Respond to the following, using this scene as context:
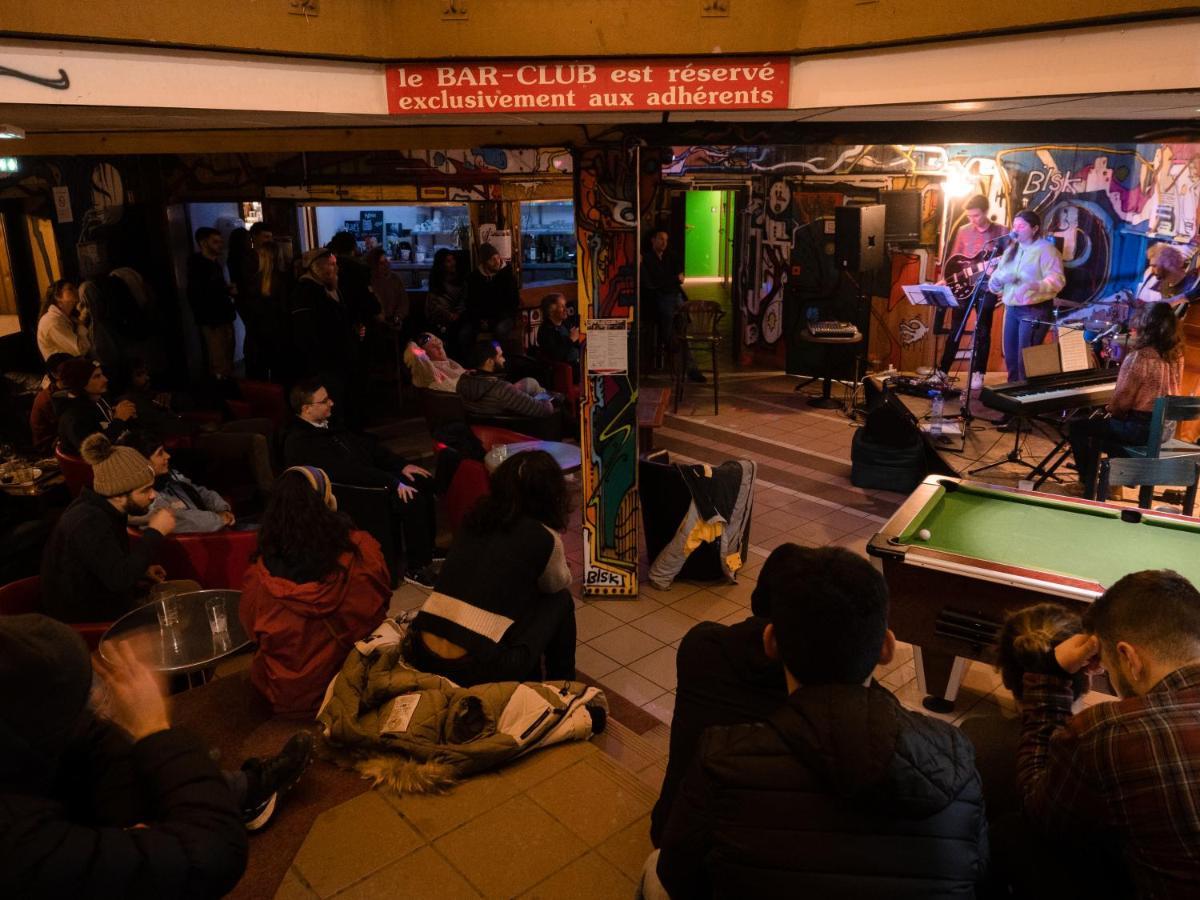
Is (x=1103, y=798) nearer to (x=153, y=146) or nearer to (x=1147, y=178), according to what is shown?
(x=153, y=146)

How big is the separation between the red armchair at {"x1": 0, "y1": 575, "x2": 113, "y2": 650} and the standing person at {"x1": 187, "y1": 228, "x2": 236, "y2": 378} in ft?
16.9

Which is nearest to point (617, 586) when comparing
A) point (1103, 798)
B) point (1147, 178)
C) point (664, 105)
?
point (664, 105)

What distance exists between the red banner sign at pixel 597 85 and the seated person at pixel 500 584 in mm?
1488

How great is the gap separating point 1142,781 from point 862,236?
899cm

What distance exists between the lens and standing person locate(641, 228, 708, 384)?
35.2ft

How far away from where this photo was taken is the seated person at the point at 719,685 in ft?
7.75

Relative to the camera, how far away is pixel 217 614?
391cm

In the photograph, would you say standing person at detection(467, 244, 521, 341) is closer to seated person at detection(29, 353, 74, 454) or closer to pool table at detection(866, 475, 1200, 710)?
seated person at detection(29, 353, 74, 454)

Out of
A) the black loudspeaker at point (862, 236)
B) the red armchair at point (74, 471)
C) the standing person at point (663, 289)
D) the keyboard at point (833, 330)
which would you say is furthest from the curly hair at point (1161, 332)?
the red armchair at point (74, 471)

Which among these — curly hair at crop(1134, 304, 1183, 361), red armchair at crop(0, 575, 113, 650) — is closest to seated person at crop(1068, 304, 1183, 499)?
curly hair at crop(1134, 304, 1183, 361)

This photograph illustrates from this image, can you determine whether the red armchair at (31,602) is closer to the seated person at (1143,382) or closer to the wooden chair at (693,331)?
the seated person at (1143,382)

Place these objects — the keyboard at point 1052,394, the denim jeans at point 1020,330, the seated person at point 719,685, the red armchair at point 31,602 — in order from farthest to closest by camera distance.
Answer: the denim jeans at point 1020,330, the keyboard at point 1052,394, the red armchair at point 31,602, the seated person at point 719,685

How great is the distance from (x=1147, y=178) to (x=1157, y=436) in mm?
4805

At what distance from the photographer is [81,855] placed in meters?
1.60
